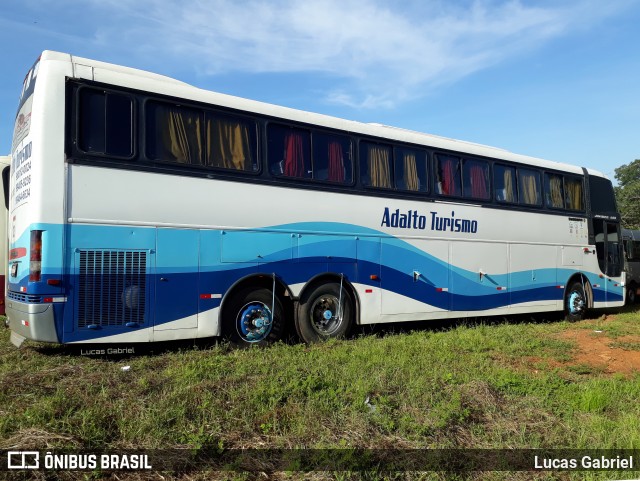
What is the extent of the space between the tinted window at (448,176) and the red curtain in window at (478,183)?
15.6 inches

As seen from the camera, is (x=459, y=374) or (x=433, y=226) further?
(x=433, y=226)

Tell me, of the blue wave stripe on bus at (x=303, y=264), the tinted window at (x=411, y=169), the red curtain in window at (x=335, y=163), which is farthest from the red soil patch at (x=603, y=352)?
the red curtain in window at (x=335, y=163)

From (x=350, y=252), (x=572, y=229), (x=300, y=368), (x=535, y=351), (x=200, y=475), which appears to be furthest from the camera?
(x=572, y=229)

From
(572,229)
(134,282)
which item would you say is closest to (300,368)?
(134,282)

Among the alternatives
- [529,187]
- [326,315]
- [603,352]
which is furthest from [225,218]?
[529,187]

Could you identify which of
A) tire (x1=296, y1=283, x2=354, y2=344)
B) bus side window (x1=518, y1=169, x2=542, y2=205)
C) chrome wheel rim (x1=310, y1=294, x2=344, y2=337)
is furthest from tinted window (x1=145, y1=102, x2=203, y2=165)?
bus side window (x1=518, y1=169, x2=542, y2=205)

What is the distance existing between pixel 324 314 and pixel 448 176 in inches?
152

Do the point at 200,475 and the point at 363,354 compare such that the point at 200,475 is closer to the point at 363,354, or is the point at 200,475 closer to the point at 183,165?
the point at 363,354

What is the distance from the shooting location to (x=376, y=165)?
9.23 metres

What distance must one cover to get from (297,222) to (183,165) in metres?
1.87

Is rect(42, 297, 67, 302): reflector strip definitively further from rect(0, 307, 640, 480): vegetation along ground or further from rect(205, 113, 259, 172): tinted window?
rect(205, 113, 259, 172): tinted window

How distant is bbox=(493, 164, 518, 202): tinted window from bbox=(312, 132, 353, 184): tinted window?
12.8 feet

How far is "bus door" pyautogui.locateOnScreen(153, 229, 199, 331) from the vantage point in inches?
267

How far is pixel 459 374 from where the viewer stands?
19.8 feet
